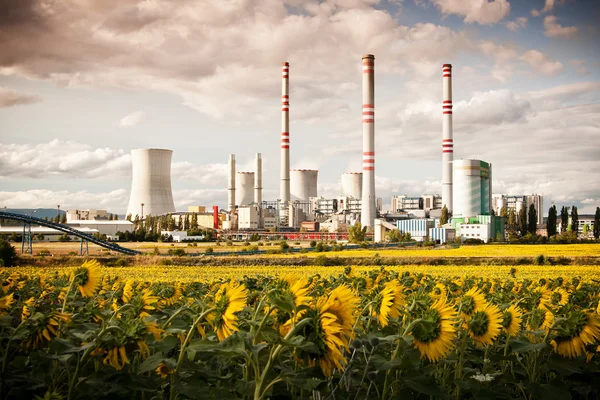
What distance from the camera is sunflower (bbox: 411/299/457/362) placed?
65.5 inches

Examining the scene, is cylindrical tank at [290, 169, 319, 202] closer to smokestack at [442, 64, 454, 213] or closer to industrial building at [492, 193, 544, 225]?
smokestack at [442, 64, 454, 213]

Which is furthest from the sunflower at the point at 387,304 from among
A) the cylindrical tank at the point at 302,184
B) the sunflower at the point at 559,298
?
the cylindrical tank at the point at 302,184

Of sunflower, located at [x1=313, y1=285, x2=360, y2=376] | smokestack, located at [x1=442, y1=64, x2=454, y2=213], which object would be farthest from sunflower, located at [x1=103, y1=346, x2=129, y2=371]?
smokestack, located at [x1=442, y1=64, x2=454, y2=213]

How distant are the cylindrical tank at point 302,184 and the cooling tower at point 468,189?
74.5 ft

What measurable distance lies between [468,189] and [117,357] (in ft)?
170

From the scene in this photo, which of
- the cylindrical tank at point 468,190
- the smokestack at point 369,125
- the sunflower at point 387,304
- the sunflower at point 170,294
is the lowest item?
the sunflower at point 170,294

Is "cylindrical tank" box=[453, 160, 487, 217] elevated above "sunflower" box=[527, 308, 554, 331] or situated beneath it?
elevated above

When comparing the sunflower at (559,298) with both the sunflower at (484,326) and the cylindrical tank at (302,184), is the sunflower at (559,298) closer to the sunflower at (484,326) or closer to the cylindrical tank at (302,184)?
the sunflower at (484,326)

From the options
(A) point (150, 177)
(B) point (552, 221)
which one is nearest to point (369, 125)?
(A) point (150, 177)

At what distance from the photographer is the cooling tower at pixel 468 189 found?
1993 inches

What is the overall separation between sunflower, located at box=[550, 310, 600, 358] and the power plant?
4229 centimetres

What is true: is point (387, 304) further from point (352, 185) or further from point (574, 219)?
point (352, 185)

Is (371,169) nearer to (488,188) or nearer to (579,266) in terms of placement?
(488,188)

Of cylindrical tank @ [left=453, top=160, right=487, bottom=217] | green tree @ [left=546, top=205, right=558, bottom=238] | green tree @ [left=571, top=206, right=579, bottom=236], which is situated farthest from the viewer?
green tree @ [left=571, top=206, right=579, bottom=236]
